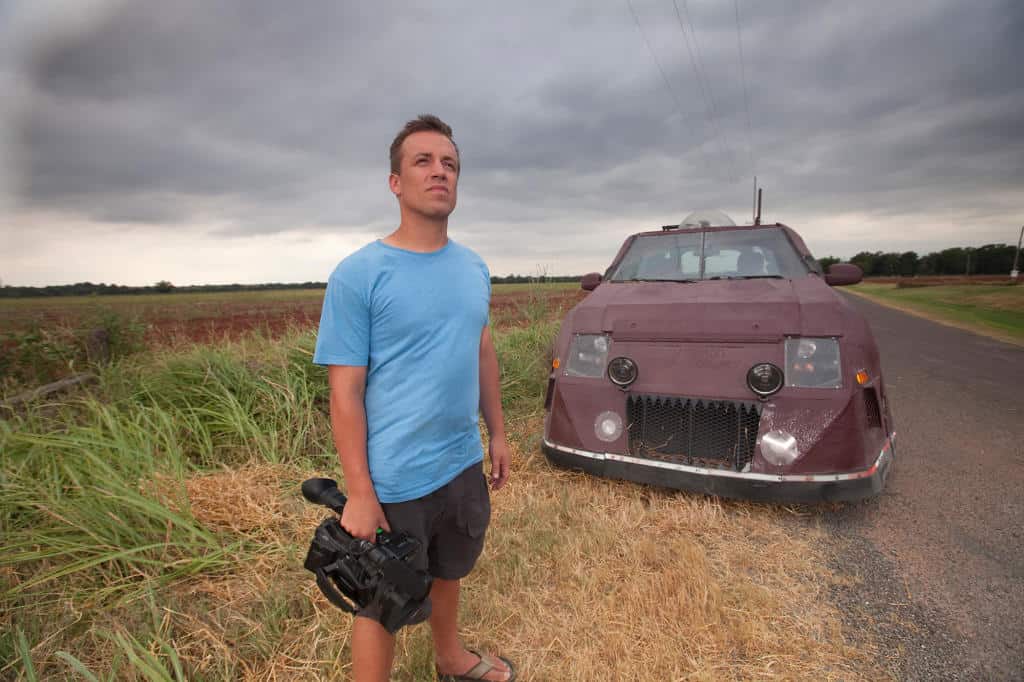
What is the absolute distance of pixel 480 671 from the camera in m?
1.64

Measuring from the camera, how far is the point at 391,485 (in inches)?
49.8

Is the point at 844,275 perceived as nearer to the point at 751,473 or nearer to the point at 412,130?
the point at 751,473

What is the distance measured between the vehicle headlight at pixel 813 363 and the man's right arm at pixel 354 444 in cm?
220

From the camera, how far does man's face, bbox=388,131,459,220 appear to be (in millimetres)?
1263

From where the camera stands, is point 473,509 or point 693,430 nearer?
point 473,509

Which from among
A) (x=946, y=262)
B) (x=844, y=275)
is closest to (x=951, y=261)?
(x=946, y=262)

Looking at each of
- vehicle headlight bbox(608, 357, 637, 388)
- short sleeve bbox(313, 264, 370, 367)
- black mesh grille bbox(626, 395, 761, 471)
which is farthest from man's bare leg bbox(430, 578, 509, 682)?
vehicle headlight bbox(608, 357, 637, 388)

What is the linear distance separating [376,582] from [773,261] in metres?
3.35

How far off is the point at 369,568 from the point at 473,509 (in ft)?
1.16

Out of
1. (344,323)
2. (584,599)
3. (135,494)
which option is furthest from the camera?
(135,494)

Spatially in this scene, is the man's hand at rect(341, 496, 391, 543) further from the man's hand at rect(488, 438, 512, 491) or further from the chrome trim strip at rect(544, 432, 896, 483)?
the chrome trim strip at rect(544, 432, 896, 483)

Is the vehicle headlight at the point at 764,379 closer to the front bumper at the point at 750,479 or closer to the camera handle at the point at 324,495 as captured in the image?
the front bumper at the point at 750,479

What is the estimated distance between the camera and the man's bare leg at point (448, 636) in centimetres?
153

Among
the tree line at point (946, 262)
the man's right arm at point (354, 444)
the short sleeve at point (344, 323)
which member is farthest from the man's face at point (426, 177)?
the tree line at point (946, 262)
